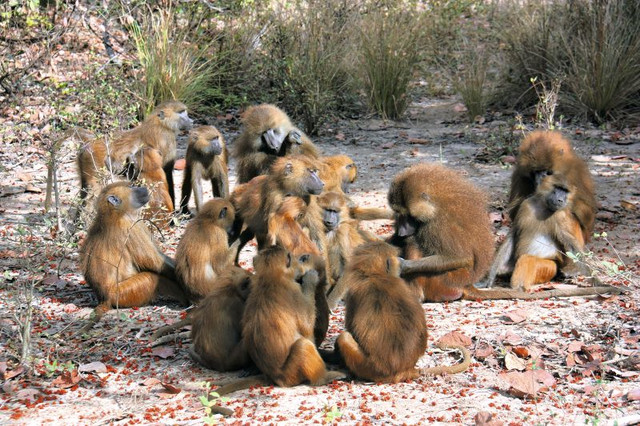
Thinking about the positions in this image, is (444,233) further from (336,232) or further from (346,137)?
(346,137)

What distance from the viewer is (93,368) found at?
210 inches

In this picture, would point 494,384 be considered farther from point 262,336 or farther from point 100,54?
point 100,54

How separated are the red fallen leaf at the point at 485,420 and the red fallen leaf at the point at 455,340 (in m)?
1.05

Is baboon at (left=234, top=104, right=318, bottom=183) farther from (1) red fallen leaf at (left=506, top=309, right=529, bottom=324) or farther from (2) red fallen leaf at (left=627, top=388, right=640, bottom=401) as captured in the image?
(2) red fallen leaf at (left=627, top=388, right=640, bottom=401)

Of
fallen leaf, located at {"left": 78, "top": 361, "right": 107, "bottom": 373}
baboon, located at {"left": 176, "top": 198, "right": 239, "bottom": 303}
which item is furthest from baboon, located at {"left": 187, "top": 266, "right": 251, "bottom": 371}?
baboon, located at {"left": 176, "top": 198, "right": 239, "bottom": 303}

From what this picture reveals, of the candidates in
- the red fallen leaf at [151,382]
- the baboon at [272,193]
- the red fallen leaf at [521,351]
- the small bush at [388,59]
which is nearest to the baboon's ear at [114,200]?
the baboon at [272,193]

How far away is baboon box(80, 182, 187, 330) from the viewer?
6.36m

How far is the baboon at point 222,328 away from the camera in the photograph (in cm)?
520

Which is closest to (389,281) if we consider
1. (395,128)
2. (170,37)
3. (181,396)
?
(181,396)

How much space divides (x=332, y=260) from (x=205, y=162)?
2.71 meters

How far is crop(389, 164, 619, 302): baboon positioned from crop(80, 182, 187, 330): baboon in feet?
6.09

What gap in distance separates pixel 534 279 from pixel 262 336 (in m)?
2.88

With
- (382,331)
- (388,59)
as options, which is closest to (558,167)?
(382,331)

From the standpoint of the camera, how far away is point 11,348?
5.51m
